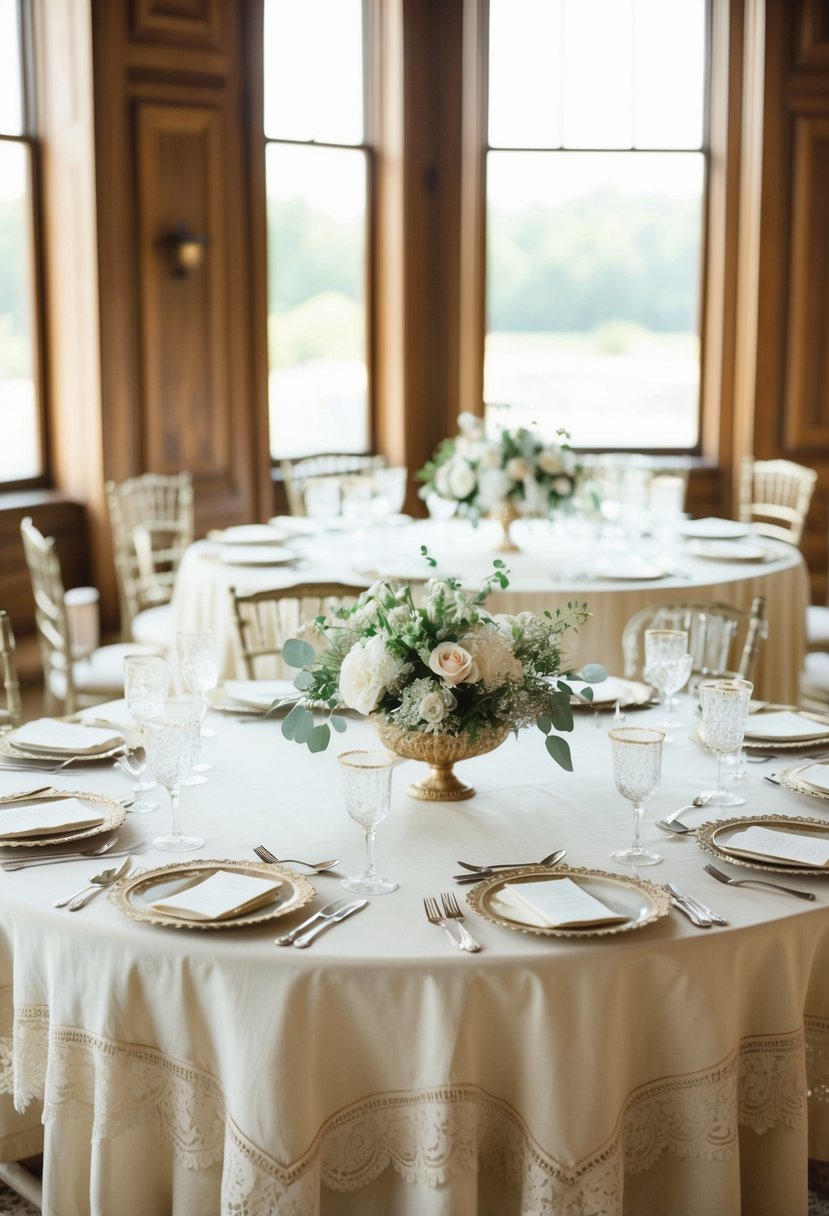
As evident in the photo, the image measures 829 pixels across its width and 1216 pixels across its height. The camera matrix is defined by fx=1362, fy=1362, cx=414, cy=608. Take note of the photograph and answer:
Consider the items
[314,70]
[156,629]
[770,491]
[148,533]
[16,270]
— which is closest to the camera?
[156,629]

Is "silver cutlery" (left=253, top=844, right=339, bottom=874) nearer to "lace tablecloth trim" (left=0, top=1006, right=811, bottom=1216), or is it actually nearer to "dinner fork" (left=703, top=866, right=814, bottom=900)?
"lace tablecloth trim" (left=0, top=1006, right=811, bottom=1216)

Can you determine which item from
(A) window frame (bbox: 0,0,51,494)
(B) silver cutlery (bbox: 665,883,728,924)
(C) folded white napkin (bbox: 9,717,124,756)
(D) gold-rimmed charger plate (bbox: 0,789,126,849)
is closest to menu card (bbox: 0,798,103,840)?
(D) gold-rimmed charger plate (bbox: 0,789,126,849)

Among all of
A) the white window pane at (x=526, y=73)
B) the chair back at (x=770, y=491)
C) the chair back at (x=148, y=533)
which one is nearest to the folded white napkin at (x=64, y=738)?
the chair back at (x=148, y=533)

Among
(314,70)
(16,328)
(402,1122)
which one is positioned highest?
(314,70)

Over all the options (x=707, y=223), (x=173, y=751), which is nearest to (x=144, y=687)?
(x=173, y=751)

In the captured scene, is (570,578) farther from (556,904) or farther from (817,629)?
(556,904)

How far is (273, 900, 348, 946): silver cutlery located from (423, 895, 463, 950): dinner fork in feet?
0.38

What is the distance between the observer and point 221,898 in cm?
188

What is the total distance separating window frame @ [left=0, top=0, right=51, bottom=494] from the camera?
238 inches

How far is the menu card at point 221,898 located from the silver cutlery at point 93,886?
0.37 ft

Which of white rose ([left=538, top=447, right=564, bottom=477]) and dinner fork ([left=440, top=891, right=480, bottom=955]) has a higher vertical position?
white rose ([left=538, top=447, right=564, bottom=477])

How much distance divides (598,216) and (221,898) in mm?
6298

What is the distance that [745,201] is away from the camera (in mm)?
7344

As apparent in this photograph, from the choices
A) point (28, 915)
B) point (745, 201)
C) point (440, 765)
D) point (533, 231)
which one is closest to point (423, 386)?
point (533, 231)
